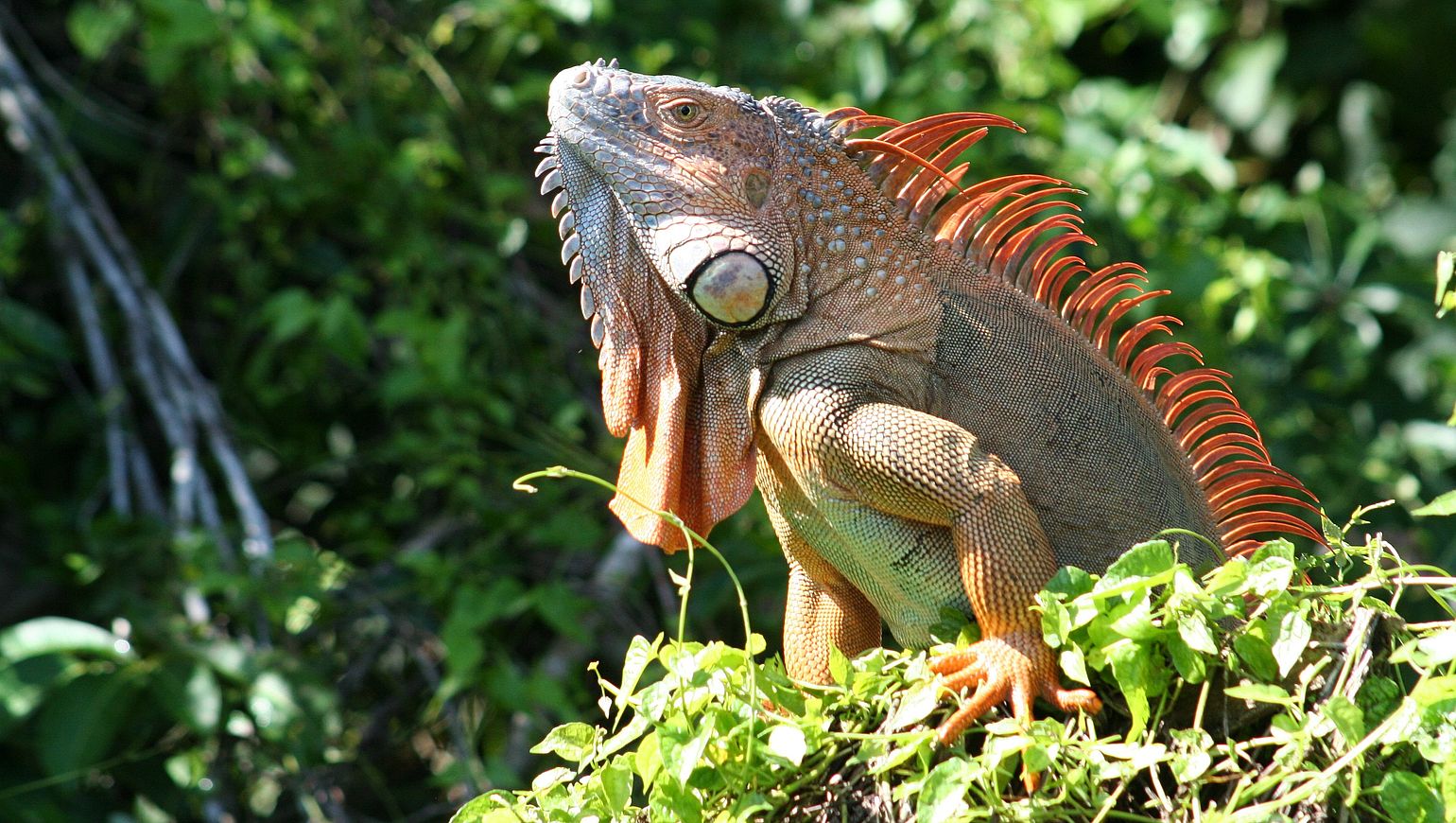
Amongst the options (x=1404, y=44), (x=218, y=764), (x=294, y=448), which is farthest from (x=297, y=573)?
(x=1404, y=44)

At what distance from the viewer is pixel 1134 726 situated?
156 centimetres

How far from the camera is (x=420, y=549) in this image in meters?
4.04

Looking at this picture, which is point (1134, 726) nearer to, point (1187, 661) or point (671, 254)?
point (1187, 661)

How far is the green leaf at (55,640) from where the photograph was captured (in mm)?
3324

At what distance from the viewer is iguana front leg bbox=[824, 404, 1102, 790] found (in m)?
1.73

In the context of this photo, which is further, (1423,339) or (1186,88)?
(1186,88)

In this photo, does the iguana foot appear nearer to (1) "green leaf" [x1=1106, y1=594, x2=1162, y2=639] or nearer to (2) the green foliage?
(2) the green foliage

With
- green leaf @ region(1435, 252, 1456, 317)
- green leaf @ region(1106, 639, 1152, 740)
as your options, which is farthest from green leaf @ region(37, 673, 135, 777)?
green leaf @ region(1435, 252, 1456, 317)

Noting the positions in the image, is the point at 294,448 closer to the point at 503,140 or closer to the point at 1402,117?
the point at 503,140

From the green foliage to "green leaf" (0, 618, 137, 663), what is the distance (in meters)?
1.95

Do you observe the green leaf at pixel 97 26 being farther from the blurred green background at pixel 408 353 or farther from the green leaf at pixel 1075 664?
the green leaf at pixel 1075 664

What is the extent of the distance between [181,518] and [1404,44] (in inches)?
218

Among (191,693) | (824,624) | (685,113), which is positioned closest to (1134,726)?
(824,624)

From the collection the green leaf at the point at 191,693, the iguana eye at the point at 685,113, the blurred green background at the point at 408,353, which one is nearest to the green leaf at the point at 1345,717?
the iguana eye at the point at 685,113
